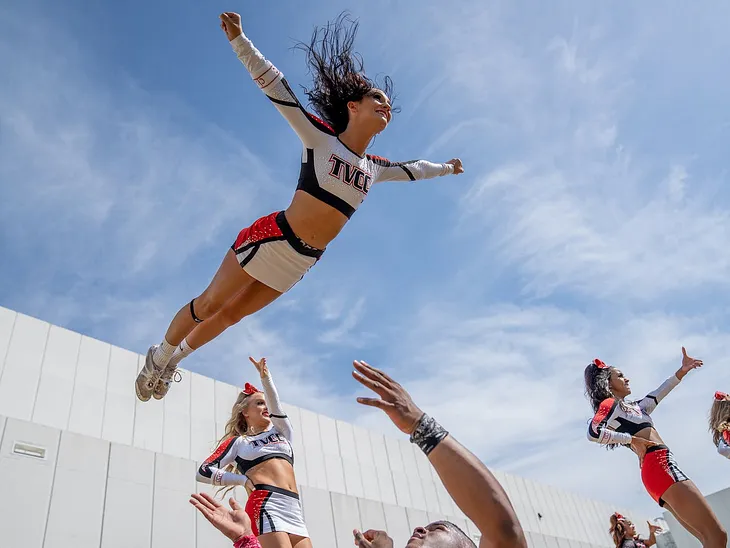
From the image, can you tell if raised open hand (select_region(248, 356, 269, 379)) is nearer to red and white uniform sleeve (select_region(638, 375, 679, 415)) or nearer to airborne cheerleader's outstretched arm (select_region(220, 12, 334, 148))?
airborne cheerleader's outstretched arm (select_region(220, 12, 334, 148))

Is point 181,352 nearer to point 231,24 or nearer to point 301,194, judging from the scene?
point 301,194

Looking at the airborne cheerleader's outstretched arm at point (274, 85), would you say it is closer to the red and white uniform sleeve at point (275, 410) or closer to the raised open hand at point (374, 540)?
the red and white uniform sleeve at point (275, 410)

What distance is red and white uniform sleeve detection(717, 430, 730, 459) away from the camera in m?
5.83

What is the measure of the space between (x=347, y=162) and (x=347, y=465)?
373 inches

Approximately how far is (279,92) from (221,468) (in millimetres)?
2892

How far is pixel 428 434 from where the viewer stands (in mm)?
1683

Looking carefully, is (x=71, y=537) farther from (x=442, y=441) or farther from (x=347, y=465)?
(x=347, y=465)

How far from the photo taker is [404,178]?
477 cm

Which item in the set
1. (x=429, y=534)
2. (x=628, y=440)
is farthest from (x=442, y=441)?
(x=628, y=440)

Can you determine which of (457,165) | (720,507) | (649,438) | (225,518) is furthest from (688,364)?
(720,507)

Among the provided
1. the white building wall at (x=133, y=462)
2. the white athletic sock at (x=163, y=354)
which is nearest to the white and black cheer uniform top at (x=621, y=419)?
the white building wall at (x=133, y=462)

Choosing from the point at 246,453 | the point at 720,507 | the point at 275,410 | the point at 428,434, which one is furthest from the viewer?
the point at 720,507

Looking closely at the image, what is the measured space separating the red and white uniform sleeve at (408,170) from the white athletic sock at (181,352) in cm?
195

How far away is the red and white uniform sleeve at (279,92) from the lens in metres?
3.92
